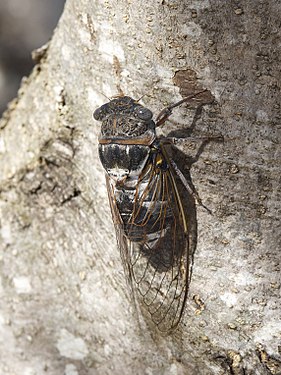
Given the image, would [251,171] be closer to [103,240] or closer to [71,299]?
[103,240]

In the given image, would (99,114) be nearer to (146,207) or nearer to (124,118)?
(124,118)

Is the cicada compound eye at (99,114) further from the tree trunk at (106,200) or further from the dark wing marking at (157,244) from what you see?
the dark wing marking at (157,244)

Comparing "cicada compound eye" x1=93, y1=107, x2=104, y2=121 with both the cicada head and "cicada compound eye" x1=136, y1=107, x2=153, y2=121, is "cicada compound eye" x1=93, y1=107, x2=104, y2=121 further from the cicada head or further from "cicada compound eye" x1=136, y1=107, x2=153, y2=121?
"cicada compound eye" x1=136, y1=107, x2=153, y2=121

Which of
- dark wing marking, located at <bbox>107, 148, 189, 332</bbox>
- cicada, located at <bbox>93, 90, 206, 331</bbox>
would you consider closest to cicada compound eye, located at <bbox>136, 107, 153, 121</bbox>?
Answer: cicada, located at <bbox>93, 90, 206, 331</bbox>

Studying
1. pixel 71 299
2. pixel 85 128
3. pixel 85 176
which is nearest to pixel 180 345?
pixel 71 299

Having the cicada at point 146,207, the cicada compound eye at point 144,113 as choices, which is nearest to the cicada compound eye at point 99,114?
the cicada at point 146,207

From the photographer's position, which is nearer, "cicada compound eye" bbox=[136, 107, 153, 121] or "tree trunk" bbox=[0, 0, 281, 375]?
"tree trunk" bbox=[0, 0, 281, 375]
